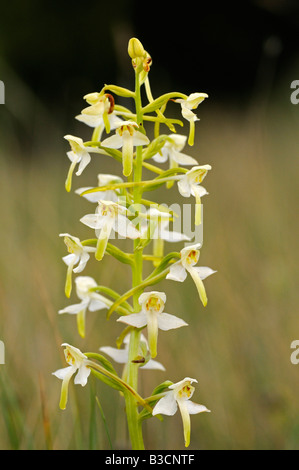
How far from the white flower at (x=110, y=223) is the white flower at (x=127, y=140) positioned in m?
0.08

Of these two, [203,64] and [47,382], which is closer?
[47,382]

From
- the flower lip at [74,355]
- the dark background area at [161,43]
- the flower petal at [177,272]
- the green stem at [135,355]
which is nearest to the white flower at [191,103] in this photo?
the green stem at [135,355]

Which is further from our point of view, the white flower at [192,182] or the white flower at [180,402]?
the white flower at [192,182]

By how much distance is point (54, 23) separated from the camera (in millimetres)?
9312

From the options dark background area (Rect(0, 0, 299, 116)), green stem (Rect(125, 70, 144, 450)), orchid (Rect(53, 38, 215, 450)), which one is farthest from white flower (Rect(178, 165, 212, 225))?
dark background area (Rect(0, 0, 299, 116))

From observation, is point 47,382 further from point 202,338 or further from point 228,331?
point 228,331

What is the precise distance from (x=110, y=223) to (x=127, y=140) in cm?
19

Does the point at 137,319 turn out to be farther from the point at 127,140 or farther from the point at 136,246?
the point at 127,140

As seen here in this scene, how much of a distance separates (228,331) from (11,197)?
157cm

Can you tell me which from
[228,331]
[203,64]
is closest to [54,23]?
[203,64]

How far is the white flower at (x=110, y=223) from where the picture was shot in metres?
1.05

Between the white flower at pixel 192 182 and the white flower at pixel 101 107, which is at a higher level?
the white flower at pixel 101 107

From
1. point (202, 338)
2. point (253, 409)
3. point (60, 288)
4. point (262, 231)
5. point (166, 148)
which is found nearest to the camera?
point (166, 148)

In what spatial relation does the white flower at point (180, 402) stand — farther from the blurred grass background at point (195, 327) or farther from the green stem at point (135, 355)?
the blurred grass background at point (195, 327)
